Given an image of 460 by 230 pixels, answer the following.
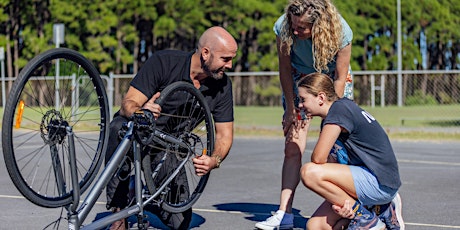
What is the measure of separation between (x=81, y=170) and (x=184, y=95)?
86 cm

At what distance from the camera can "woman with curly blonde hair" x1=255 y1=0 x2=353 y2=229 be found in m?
5.74

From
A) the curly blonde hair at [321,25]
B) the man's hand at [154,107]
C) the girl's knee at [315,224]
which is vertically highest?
the curly blonde hair at [321,25]

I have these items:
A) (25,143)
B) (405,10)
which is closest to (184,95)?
→ (25,143)

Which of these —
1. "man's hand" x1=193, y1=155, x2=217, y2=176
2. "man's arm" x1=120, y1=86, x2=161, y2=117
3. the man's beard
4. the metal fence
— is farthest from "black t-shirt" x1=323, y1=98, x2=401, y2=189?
the metal fence

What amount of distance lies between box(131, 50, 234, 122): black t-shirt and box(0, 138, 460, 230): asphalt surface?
993 millimetres

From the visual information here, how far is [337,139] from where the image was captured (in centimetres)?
549

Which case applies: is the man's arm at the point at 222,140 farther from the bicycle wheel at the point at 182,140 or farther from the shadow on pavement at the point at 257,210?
the shadow on pavement at the point at 257,210

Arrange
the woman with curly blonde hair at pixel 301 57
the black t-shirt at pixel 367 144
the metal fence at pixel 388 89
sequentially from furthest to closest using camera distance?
1. the metal fence at pixel 388 89
2. the woman with curly blonde hair at pixel 301 57
3. the black t-shirt at pixel 367 144

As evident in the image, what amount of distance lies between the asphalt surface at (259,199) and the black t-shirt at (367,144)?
1.18 metres

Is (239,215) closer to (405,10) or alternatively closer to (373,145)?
(373,145)

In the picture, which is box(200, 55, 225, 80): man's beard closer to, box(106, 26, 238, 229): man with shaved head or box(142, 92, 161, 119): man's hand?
box(106, 26, 238, 229): man with shaved head

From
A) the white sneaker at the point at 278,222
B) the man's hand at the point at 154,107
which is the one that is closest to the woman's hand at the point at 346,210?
the white sneaker at the point at 278,222

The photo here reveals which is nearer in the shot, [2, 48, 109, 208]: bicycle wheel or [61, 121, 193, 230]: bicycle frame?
[2, 48, 109, 208]: bicycle wheel

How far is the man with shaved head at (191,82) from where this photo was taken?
5.46 metres
